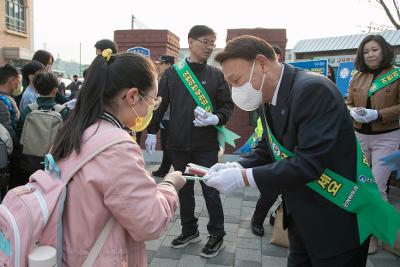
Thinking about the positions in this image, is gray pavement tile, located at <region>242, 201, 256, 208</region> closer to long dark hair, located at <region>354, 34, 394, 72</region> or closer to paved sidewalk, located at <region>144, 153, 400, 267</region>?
paved sidewalk, located at <region>144, 153, 400, 267</region>

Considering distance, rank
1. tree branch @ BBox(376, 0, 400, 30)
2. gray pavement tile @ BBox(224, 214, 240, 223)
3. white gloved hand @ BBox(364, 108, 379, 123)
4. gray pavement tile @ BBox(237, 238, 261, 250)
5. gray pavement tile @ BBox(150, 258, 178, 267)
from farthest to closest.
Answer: tree branch @ BBox(376, 0, 400, 30) → gray pavement tile @ BBox(224, 214, 240, 223) → gray pavement tile @ BBox(237, 238, 261, 250) → white gloved hand @ BBox(364, 108, 379, 123) → gray pavement tile @ BBox(150, 258, 178, 267)

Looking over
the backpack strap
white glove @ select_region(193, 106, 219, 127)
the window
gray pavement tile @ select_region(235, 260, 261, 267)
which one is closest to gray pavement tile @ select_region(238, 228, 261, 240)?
gray pavement tile @ select_region(235, 260, 261, 267)

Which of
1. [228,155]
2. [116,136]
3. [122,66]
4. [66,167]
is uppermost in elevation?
[122,66]

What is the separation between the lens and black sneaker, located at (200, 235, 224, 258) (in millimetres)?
3408

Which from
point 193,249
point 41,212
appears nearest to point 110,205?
Result: point 41,212

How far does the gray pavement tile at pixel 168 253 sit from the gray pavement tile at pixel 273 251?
32.7 inches

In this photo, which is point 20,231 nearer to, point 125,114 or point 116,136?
point 116,136

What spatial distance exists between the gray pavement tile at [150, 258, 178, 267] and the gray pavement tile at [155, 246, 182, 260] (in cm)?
6

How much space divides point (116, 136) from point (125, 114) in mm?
239

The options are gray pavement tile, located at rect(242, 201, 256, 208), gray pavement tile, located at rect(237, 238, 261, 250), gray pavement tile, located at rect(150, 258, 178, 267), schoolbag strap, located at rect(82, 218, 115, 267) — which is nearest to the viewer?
schoolbag strap, located at rect(82, 218, 115, 267)

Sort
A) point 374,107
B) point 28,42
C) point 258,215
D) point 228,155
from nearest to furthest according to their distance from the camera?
point 374,107, point 258,215, point 228,155, point 28,42

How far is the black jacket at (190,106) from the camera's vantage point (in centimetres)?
355

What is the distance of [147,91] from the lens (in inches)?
→ 61.0

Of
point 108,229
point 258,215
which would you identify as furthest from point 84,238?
point 258,215
